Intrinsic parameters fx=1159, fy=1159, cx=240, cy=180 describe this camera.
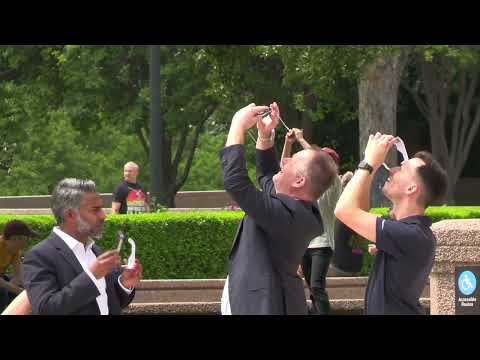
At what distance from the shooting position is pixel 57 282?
4.72m

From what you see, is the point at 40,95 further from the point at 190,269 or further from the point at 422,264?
the point at 422,264

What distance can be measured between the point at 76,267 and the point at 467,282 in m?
4.16

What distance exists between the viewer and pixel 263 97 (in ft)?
90.3

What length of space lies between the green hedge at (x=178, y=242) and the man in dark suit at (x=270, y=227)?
8363 mm

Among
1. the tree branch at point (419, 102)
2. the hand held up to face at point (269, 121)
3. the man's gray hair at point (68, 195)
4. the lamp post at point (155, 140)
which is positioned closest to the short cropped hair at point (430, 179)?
the hand held up to face at point (269, 121)

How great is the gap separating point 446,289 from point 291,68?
10835 millimetres

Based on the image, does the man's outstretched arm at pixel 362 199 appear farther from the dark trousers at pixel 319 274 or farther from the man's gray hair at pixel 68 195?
the dark trousers at pixel 319 274

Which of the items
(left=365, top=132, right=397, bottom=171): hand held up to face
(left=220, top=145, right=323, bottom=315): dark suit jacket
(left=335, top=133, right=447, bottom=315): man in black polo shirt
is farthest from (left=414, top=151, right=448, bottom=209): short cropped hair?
(left=220, top=145, right=323, bottom=315): dark suit jacket

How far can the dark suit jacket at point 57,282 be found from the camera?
15.1ft

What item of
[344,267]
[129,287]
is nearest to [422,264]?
[129,287]

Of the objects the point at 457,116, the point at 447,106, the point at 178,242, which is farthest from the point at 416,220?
the point at 447,106

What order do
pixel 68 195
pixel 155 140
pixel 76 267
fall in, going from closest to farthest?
1. pixel 76 267
2. pixel 68 195
3. pixel 155 140

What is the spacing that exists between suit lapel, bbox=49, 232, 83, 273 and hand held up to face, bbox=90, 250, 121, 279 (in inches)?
5.4

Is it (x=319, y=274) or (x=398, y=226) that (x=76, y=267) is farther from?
(x=319, y=274)
